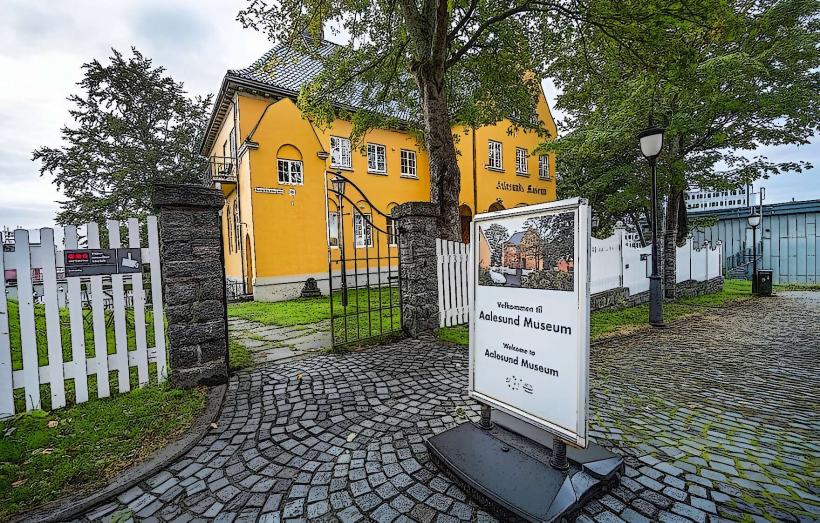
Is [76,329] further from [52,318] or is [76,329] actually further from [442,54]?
[442,54]

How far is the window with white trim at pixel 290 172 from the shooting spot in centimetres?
1402

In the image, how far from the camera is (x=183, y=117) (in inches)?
967

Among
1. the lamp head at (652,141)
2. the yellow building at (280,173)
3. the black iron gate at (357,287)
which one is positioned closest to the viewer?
the black iron gate at (357,287)

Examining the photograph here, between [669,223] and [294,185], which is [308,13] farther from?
[669,223]

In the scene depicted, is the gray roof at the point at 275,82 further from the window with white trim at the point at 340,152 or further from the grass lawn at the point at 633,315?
the grass lawn at the point at 633,315

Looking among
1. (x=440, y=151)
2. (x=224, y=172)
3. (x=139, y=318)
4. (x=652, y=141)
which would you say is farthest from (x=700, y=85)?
(x=224, y=172)

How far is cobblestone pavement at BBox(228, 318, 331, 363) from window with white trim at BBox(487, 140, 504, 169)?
17.2m

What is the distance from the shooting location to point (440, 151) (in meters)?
7.94

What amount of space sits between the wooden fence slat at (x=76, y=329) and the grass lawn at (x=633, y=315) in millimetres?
4500

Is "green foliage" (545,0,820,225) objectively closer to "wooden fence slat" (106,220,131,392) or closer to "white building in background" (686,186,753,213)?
"wooden fence slat" (106,220,131,392)

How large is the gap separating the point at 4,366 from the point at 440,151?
7.33 m

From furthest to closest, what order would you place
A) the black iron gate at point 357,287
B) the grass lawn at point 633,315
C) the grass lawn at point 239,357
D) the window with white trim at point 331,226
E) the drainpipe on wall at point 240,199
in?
the drainpipe on wall at point 240,199, the grass lawn at point 633,315, the black iron gate at point 357,287, the window with white trim at point 331,226, the grass lawn at point 239,357

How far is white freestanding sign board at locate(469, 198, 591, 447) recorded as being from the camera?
6.62 feet

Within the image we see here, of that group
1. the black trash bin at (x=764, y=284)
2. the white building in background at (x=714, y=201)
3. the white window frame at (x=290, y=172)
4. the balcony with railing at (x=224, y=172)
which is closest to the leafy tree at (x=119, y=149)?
the balcony with railing at (x=224, y=172)
